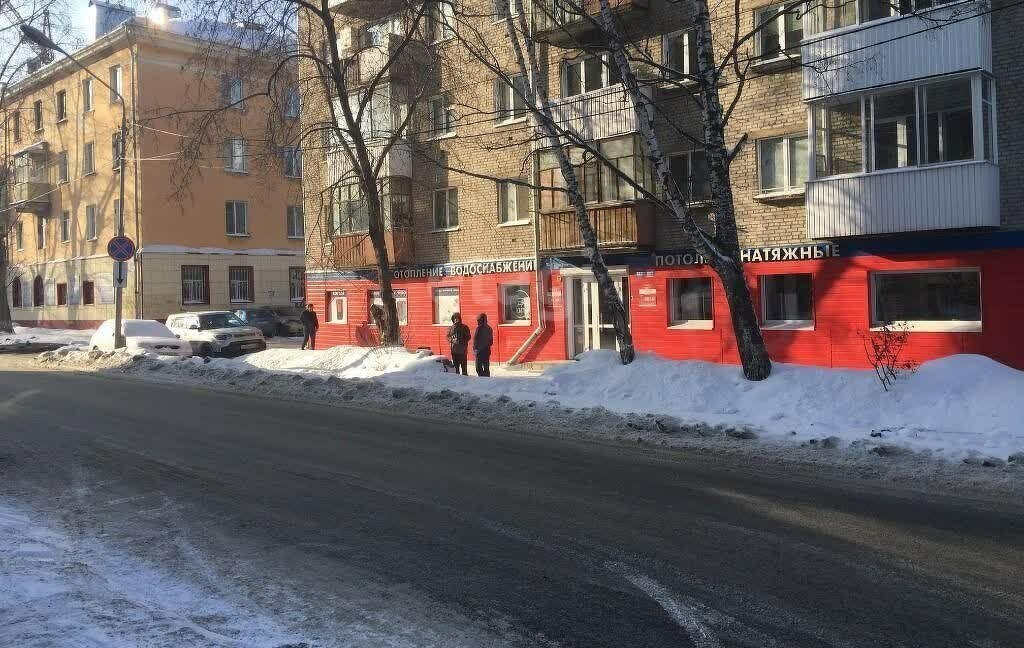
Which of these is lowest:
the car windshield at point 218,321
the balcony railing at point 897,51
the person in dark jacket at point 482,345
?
the person in dark jacket at point 482,345

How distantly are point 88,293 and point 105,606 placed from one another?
40.9 metres

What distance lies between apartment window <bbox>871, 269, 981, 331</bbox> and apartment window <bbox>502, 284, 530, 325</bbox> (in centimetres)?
902

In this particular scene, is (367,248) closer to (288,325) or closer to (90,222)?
(288,325)

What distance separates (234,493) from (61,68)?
39704 mm

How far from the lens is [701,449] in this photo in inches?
379

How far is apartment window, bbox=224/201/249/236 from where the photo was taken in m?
40.0

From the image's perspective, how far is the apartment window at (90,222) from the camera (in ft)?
134

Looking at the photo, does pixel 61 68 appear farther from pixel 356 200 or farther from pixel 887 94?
pixel 887 94

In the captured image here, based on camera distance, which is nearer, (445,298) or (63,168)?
(445,298)

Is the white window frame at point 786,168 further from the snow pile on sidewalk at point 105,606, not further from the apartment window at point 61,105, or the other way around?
the apartment window at point 61,105

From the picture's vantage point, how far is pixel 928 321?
15945 millimetres

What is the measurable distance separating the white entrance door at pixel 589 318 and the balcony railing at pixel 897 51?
6905 mm

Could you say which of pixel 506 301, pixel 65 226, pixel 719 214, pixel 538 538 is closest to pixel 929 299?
pixel 719 214

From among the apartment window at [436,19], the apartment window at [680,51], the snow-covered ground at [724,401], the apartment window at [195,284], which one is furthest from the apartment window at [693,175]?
the apartment window at [195,284]
